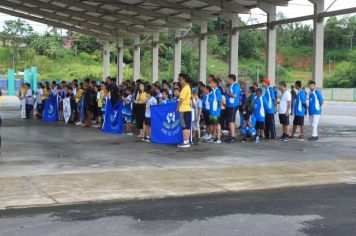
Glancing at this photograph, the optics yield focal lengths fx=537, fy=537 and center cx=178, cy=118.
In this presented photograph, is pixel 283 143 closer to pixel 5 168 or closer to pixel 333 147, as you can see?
pixel 333 147

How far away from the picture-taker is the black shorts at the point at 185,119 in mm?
14154

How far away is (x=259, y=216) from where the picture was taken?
6.95m

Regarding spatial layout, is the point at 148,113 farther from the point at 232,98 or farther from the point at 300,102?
the point at 300,102

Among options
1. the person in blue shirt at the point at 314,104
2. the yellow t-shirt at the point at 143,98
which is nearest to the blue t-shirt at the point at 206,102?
the yellow t-shirt at the point at 143,98

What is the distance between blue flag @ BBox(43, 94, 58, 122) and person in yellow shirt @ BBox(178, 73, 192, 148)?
1008cm

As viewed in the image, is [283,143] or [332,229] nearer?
[332,229]

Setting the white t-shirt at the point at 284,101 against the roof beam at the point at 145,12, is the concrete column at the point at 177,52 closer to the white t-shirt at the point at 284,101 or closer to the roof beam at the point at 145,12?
the roof beam at the point at 145,12

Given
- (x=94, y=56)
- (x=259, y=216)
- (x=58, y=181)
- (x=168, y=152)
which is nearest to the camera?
(x=259, y=216)

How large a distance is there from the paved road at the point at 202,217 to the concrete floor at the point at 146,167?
1.76ft

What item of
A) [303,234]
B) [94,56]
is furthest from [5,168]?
[94,56]

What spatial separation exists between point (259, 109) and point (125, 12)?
1501cm

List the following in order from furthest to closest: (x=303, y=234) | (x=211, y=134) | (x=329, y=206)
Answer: (x=211, y=134)
(x=329, y=206)
(x=303, y=234)

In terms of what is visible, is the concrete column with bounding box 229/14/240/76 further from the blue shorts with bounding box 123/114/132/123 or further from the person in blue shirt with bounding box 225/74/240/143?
the person in blue shirt with bounding box 225/74/240/143

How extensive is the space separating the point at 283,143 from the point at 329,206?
7.71 m
